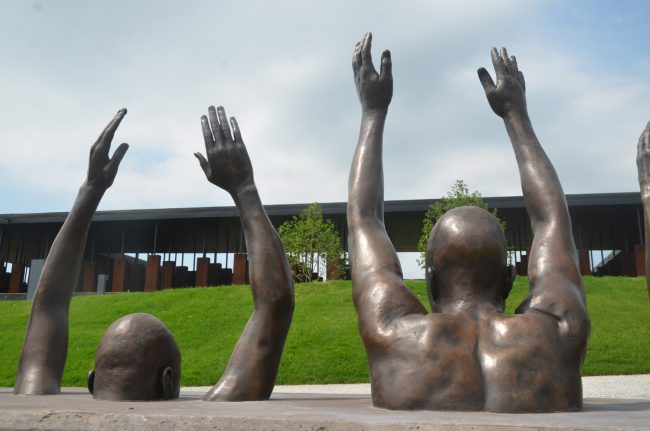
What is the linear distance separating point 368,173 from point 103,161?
9.31 feet

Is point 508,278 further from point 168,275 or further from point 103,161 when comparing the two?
point 168,275

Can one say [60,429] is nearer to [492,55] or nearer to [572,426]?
[572,426]

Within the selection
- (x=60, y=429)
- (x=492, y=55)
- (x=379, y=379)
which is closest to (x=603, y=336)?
(x=492, y=55)

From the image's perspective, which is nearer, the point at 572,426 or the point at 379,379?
the point at 572,426

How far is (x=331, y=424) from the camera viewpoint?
2.48 metres

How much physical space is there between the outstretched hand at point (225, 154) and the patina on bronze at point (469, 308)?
998 mm

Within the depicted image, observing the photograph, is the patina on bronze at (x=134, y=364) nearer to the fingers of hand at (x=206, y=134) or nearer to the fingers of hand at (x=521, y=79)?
the fingers of hand at (x=206, y=134)

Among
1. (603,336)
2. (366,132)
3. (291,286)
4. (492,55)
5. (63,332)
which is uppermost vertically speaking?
(492,55)

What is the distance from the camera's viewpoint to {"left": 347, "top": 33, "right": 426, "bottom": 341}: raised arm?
137 inches

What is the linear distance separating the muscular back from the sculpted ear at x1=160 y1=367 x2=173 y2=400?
1.83m

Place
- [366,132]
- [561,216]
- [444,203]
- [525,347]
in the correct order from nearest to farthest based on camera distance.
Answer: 1. [525,347]
2. [561,216]
3. [366,132]
4. [444,203]

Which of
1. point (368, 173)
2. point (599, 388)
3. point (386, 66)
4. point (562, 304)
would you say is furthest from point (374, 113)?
point (599, 388)

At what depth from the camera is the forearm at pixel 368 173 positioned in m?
3.99

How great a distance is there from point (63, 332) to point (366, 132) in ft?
10.5
